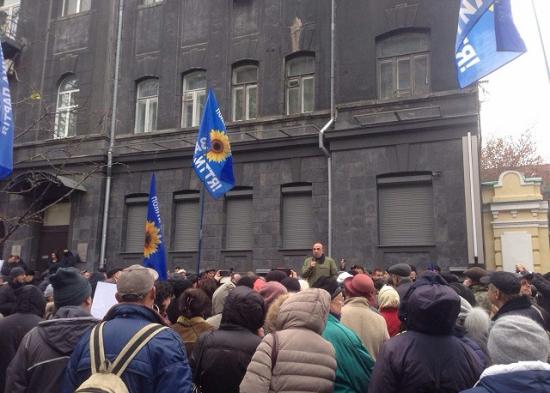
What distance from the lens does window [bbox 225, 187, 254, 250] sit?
1634 cm

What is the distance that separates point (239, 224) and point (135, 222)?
3.96 metres

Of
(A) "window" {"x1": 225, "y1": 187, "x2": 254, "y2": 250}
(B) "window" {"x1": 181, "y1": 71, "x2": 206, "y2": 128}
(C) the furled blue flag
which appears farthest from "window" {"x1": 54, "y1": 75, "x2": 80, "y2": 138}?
(C) the furled blue flag

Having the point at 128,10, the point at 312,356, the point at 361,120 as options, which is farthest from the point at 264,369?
the point at 128,10

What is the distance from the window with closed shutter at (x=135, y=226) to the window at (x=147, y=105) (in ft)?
8.83

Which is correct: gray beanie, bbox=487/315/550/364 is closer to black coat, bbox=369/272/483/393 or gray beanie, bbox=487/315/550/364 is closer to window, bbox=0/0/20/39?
black coat, bbox=369/272/483/393

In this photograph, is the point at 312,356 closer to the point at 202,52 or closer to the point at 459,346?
the point at 459,346

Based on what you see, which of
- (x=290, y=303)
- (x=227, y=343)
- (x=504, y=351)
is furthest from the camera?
(x=227, y=343)

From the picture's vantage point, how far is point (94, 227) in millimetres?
17953

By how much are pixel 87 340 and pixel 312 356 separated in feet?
4.74

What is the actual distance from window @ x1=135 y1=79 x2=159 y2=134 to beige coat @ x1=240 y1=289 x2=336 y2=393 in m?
15.8

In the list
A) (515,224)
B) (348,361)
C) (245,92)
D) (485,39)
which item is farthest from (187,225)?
(348,361)

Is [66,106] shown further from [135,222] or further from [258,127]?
[258,127]

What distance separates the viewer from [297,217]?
51.7 feet

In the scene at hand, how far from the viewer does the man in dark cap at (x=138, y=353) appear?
3033mm
